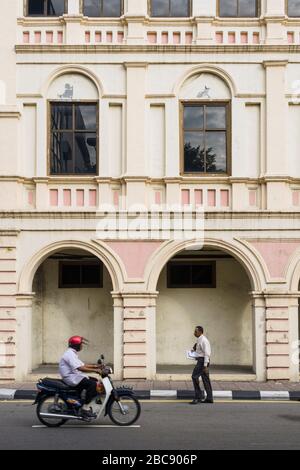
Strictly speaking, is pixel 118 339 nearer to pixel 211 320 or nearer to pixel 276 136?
pixel 211 320

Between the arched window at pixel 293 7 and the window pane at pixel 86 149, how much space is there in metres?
5.50

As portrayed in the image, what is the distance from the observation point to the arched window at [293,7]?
17328 mm

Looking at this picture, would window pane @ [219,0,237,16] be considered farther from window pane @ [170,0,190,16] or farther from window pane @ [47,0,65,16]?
window pane @ [47,0,65,16]

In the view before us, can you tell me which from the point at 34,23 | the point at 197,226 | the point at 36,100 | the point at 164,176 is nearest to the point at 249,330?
the point at 197,226

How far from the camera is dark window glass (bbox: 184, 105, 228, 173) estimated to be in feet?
55.9

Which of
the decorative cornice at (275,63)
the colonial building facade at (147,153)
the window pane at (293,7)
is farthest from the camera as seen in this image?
the window pane at (293,7)

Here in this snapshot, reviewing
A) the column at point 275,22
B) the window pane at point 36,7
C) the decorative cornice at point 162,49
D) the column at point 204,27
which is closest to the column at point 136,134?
the decorative cornice at point 162,49

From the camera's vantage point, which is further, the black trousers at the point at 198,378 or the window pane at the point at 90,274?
the window pane at the point at 90,274

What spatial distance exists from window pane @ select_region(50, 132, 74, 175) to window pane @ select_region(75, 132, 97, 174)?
6.4 inches

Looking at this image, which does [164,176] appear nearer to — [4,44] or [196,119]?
[196,119]

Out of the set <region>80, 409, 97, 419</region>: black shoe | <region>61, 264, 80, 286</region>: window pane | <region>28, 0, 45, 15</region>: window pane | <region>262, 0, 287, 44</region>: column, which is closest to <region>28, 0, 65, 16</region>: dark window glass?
<region>28, 0, 45, 15</region>: window pane

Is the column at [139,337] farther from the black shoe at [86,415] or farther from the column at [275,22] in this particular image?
the column at [275,22]

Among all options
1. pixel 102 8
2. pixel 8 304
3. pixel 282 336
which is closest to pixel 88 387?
pixel 8 304

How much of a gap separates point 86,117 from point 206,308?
577 cm
